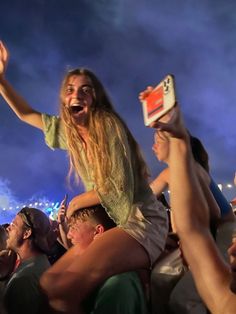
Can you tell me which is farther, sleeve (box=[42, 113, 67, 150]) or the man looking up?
sleeve (box=[42, 113, 67, 150])

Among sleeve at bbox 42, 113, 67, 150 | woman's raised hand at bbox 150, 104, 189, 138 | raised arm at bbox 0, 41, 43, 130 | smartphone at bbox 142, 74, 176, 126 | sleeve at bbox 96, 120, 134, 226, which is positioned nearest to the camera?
smartphone at bbox 142, 74, 176, 126

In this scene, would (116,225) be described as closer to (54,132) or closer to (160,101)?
(54,132)

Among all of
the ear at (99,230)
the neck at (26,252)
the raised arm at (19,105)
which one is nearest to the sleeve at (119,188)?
the ear at (99,230)

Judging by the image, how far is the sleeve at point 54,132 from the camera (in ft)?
8.93

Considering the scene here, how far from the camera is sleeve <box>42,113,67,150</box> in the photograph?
272cm

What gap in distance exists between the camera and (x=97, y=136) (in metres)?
2.36

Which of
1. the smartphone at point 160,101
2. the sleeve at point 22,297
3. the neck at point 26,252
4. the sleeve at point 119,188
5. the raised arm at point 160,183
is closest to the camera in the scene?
the smartphone at point 160,101

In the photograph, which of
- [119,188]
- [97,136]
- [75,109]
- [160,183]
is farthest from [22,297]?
[160,183]

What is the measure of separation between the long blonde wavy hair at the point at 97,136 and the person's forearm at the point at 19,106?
32cm

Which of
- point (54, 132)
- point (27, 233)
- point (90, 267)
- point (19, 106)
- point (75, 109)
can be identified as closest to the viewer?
point (90, 267)

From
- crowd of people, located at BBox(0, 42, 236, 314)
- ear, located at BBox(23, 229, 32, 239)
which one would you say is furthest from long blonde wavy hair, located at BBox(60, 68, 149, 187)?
ear, located at BBox(23, 229, 32, 239)

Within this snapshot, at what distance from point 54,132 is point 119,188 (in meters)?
0.74

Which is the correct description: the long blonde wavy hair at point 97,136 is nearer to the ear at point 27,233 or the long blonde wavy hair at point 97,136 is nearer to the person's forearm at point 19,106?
the person's forearm at point 19,106

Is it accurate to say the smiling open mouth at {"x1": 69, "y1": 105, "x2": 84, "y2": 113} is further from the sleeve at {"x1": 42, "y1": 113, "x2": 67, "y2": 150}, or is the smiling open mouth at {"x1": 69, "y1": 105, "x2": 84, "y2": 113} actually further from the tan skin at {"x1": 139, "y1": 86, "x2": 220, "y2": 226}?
the tan skin at {"x1": 139, "y1": 86, "x2": 220, "y2": 226}
